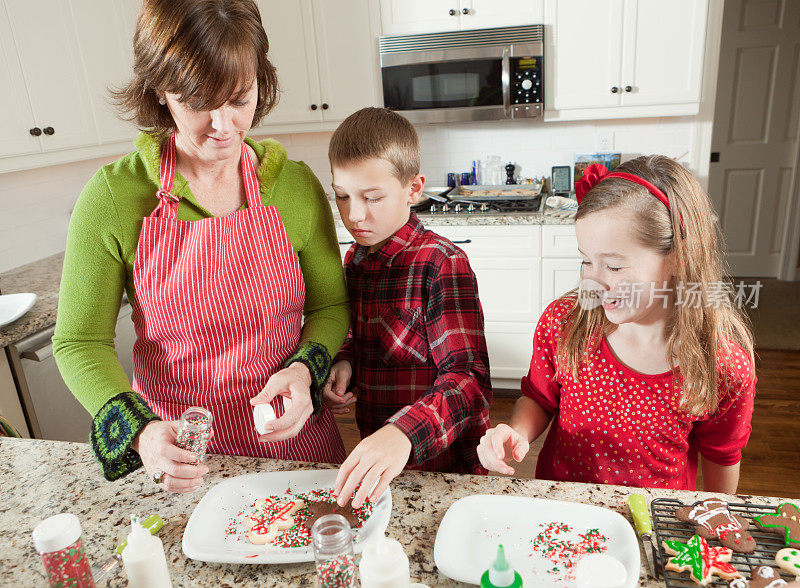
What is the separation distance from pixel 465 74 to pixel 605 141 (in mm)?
886

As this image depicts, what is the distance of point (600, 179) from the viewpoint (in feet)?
3.77

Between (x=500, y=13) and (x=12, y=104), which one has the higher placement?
Answer: (x=500, y=13)

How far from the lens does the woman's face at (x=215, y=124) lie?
3.14 feet

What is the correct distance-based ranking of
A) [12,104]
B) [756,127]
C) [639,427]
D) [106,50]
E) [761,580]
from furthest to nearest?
[756,127]
[106,50]
[12,104]
[639,427]
[761,580]

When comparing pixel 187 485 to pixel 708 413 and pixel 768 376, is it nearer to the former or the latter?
pixel 708 413

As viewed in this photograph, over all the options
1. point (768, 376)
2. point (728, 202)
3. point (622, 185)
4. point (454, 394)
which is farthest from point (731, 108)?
point (454, 394)

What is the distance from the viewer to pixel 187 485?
868 millimetres

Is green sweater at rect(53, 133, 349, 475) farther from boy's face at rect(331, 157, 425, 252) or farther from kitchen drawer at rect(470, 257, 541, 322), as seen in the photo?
kitchen drawer at rect(470, 257, 541, 322)

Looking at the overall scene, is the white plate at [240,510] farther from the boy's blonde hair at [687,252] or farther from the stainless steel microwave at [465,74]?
the stainless steel microwave at [465,74]

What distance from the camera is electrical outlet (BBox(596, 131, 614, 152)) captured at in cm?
335

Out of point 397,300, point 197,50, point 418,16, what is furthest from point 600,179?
point 418,16

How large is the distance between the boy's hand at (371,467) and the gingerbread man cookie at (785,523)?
0.50 m

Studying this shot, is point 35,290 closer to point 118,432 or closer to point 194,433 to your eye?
point 118,432

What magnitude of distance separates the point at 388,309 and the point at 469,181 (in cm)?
248
